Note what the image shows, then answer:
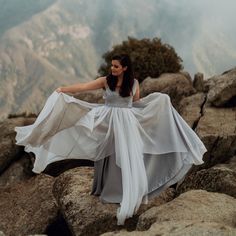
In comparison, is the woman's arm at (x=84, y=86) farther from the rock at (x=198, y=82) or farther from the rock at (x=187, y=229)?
the rock at (x=198, y=82)

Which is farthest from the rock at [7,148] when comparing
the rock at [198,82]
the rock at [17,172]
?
the rock at [198,82]

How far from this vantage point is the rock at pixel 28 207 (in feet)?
41.7

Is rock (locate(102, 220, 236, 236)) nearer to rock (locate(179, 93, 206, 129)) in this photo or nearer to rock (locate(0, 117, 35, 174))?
rock (locate(179, 93, 206, 129))

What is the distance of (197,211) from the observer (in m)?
9.01

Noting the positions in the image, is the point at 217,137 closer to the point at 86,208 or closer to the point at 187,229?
the point at 86,208

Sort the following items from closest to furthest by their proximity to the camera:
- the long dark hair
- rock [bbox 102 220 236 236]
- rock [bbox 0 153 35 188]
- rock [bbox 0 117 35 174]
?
rock [bbox 102 220 236 236] → the long dark hair → rock [bbox 0 153 35 188] → rock [bbox 0 117 35 174]

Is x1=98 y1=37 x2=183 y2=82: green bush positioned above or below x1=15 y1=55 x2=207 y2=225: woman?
below

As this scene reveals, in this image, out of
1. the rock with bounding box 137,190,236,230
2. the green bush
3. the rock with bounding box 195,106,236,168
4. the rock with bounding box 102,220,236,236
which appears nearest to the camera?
the rock with bounding box 102,220,236,236

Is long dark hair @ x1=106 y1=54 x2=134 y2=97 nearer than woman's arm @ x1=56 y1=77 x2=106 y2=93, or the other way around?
long dark hair @ x1=106 y1=54 x2=134 y2=97

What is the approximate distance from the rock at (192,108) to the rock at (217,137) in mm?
475

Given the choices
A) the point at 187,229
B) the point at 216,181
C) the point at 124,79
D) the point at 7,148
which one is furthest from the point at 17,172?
the point at 187,229

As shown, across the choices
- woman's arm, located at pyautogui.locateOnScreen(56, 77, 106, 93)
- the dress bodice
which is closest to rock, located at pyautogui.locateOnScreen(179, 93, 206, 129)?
the dress bodice

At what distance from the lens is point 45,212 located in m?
13.1

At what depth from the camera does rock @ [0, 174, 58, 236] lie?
41.7 feet
